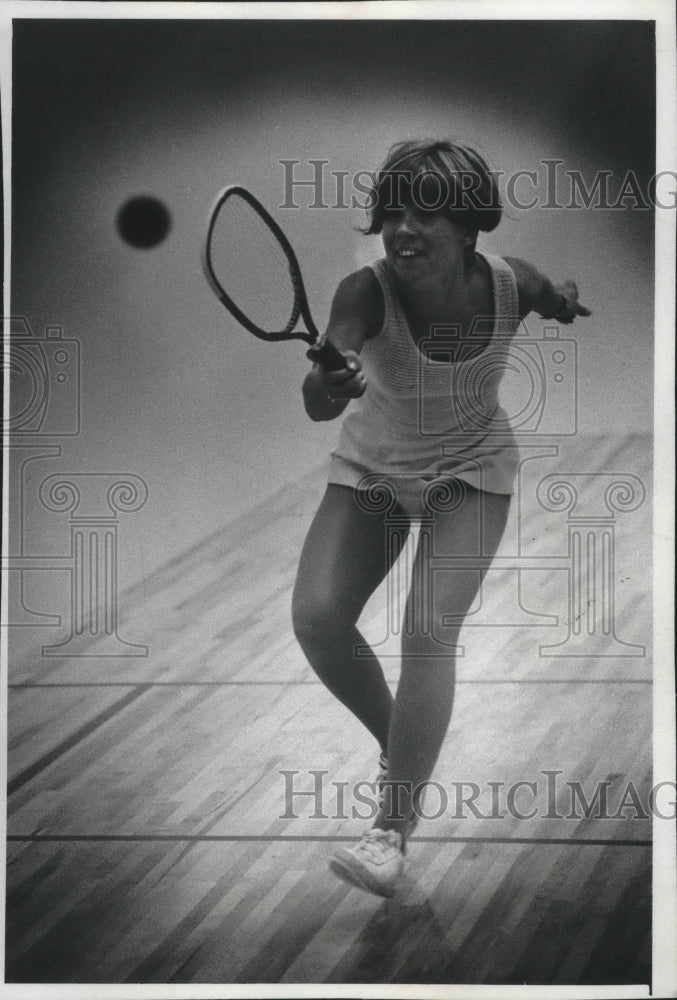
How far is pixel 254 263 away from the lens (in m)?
2.83

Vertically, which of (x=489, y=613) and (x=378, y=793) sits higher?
(x=489, y=613)

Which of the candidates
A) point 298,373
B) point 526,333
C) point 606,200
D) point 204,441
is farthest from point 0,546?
point 606,200

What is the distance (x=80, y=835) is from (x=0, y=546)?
0.51m

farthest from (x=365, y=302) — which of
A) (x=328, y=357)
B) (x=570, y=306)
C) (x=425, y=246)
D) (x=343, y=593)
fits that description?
(x=343, y=593)

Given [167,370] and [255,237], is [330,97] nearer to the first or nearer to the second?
[255,237]

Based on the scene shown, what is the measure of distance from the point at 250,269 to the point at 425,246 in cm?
29

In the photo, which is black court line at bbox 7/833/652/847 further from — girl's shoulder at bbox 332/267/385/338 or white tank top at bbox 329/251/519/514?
girl's shoulder at bbox 332/267/385/338

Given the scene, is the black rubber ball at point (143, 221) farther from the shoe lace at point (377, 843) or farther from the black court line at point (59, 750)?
the shoe lace at point (377, 843)

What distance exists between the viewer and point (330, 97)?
9.49 feet

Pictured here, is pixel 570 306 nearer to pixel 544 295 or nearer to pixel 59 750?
pixel 544 295

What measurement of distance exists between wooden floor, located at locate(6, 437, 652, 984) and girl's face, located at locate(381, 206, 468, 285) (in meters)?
0.38

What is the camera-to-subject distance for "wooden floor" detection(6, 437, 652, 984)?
2.87m

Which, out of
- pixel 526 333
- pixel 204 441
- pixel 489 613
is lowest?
A: pixel 489 613

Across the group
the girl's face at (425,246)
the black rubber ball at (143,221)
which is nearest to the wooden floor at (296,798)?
the girl's face at (425,246)
